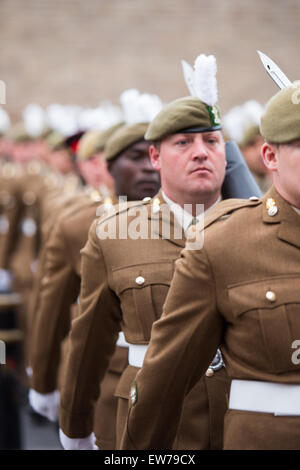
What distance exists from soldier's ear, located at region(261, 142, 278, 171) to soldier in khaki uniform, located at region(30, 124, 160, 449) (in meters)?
1.78

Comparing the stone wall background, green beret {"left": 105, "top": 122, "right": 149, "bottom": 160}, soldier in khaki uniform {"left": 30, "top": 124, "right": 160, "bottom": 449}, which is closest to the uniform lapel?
soldier in khaki uniform {"left": 30, "top": 124, "right": 160, "bottom": 449}

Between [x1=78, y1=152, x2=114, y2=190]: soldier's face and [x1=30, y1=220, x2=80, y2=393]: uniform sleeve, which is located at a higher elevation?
[x1=78, y1=152, x2=114, y2=190]: soldier's face

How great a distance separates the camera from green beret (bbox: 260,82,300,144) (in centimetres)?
297

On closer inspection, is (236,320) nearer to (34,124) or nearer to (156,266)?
(156,266)

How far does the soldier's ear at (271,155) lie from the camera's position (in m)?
3.06

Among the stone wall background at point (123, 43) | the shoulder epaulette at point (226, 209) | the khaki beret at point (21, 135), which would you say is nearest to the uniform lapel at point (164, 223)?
the shoulder epaulette at point (226, 209)

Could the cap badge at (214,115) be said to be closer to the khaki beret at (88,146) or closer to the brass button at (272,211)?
the brass button at (272,211)

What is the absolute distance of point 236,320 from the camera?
10.1 feet

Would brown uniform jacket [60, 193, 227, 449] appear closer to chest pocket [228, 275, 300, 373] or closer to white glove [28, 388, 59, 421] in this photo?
chest pocket [228, 275, 300, 373]

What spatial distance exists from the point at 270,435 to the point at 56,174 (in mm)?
7165

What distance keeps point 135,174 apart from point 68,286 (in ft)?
2.48

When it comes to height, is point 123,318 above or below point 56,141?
above

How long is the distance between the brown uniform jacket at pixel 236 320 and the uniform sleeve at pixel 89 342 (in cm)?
85

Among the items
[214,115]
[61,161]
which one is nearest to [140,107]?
[214,115]
